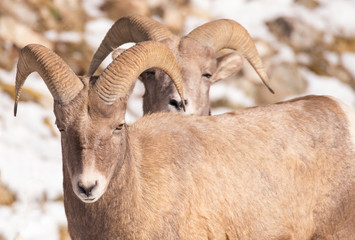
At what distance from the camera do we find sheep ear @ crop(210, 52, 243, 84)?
412 inches

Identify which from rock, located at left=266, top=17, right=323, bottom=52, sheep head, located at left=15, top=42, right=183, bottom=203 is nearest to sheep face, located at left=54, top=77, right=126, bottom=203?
sheep head, located at left=15, top=42, right=183, bottom=203

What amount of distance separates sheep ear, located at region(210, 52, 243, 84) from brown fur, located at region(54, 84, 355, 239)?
2450 millimetres

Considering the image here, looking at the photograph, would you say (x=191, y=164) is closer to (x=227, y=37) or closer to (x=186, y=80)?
(x=186, y=80)

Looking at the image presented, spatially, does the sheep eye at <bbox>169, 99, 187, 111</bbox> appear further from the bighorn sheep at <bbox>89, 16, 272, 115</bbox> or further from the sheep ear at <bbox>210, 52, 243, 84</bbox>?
the sheep ear at <bbox>210, 52, 243, 84</bbox>

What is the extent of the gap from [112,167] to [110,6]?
51.3 feet

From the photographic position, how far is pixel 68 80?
6117mm

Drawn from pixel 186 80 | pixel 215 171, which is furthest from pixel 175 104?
pixel 215 171

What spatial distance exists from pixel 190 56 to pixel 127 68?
312 centimetres

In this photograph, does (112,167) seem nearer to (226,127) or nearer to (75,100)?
(75,100)

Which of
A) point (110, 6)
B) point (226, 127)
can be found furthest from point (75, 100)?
point (110, 6)

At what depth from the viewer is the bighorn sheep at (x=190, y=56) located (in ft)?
29.1

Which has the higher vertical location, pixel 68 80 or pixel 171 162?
pixel 68 80

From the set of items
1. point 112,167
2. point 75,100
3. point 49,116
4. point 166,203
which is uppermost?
point 75,100

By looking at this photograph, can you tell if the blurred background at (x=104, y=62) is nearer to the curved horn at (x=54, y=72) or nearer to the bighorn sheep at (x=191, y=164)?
the bighorn sheep at (x=191, y=164)
